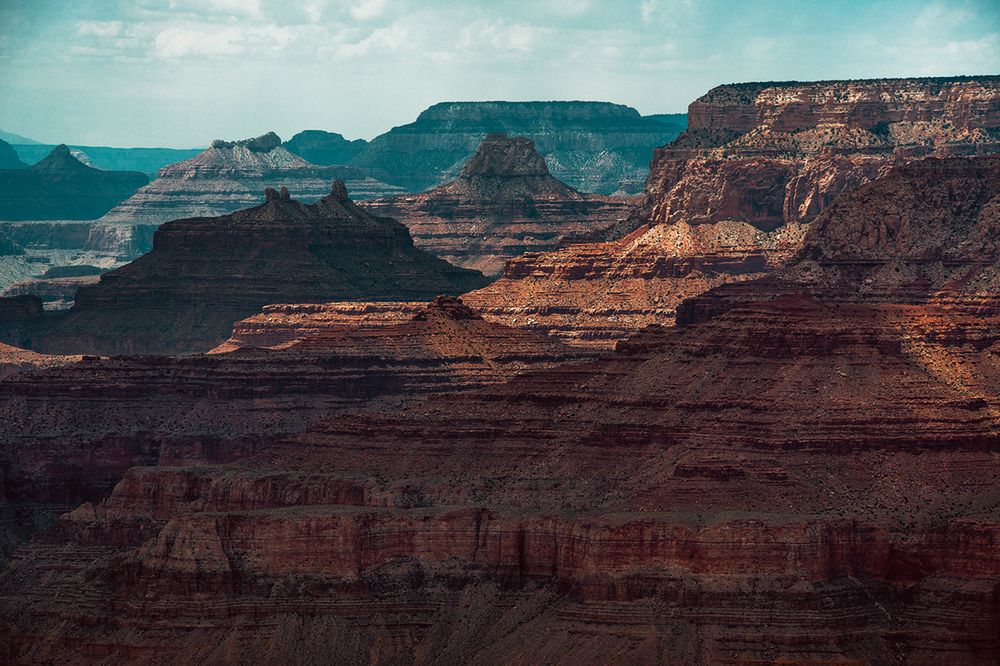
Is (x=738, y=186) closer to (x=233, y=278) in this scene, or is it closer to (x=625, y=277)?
(x=625, y=277)

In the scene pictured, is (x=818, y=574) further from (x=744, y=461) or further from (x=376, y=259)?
(x=376, y=259)

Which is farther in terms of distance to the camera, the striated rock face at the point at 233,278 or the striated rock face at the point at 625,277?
the striated rock face at the point at 233,278

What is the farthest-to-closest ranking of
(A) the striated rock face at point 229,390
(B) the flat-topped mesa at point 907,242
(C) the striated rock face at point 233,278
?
(C) the striated rock face at point 233,278 → (A) the striated rock face at point 229,390 → (B) the flat-topped mesa at point 907,242

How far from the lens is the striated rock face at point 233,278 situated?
17400cm

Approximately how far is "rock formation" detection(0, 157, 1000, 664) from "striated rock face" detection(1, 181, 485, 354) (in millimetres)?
61495

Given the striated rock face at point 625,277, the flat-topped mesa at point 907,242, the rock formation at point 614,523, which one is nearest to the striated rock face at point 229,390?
the flat-topped mesa at point 907,242

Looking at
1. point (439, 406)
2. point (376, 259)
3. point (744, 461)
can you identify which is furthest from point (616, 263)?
point (744, 461)

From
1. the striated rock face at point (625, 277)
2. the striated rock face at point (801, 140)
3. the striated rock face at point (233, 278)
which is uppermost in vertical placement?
the striated rock face at point (801, 140)

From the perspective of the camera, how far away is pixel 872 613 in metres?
93.9

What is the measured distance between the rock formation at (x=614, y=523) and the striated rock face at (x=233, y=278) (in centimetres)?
6149

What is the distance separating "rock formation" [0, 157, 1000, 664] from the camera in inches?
3706

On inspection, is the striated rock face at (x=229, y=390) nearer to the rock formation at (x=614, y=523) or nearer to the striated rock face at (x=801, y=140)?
the rock formation at (x=614, y=523)

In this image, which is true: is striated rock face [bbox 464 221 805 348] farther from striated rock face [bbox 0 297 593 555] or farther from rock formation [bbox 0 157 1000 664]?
rock formation [bbox 0 157 1000 664]

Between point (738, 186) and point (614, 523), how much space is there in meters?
76.4
